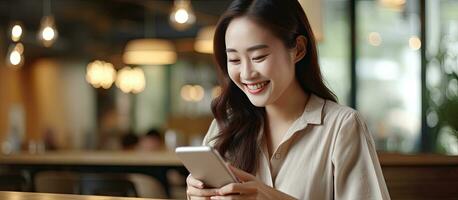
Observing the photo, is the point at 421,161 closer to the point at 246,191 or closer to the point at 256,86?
the point at 256,86

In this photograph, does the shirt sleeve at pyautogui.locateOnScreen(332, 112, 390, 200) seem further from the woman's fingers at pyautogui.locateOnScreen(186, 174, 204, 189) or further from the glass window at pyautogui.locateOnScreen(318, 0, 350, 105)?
the glass window at pyautogui.locateOnScreen(318, 0, 350, 105)

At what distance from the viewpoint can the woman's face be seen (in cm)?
188

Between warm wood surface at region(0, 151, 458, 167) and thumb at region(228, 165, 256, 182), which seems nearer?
thumb at region(228, 165, 256, 182)

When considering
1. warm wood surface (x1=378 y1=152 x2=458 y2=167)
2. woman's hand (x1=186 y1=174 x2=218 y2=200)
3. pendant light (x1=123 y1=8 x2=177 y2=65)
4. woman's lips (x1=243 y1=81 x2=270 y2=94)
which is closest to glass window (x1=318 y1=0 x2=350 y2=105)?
pendant light (x1=123 y1=8 x2=177 y2=65)

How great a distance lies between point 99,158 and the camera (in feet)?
21.8

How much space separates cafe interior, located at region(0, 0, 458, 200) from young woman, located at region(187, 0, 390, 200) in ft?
2.24

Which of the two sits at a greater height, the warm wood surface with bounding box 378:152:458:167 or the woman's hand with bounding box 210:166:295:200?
the woman's hand with bounding box 210:166:295:200

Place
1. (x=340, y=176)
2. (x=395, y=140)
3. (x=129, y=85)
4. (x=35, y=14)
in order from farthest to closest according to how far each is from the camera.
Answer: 1. (x=129, y=85)
2. (x=35, y=14)
3. (x=395, y=140)
4. (x=340, y=176)

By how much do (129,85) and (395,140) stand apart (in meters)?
4.66

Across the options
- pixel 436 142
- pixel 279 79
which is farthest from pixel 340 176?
pixel 436 142

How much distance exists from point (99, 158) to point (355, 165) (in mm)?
5012

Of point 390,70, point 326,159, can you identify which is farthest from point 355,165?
point 390,70

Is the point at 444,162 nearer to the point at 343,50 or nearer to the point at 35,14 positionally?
the point at 343,50

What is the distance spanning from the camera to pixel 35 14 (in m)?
10.8
